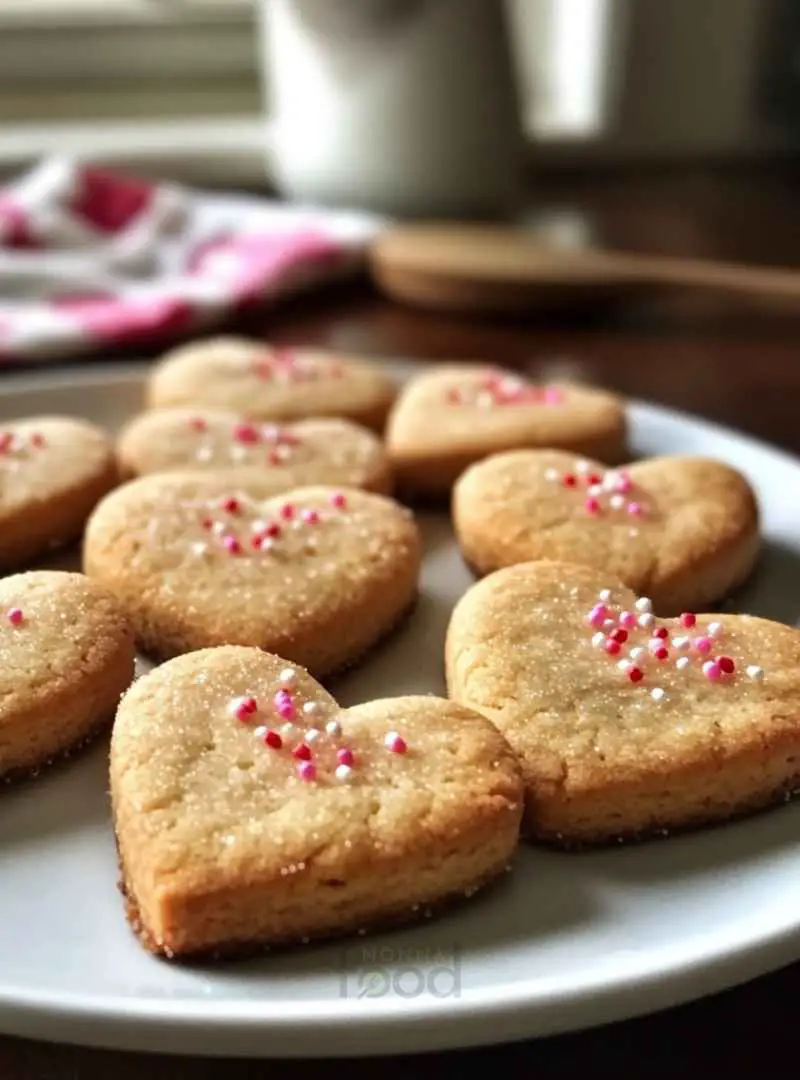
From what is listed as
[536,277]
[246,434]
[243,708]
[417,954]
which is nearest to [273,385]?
[246,434]

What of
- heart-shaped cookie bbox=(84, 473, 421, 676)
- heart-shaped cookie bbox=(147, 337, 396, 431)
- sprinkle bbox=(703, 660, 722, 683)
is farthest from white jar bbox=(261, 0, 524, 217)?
sprinkle bbox=(703, 660, 722, 683)

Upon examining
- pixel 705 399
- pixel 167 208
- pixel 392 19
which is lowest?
pixel 705 399

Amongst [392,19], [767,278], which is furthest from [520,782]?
[392,19]

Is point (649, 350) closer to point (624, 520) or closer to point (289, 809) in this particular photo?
point (624, 520)

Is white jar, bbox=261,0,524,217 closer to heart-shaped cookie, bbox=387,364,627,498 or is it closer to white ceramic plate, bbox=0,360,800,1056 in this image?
heart-shaped cookie, bbox=387,364,627,498

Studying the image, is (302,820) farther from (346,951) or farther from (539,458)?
(539,458)

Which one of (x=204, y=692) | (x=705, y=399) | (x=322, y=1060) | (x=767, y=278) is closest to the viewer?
(x=322, y=1060)
